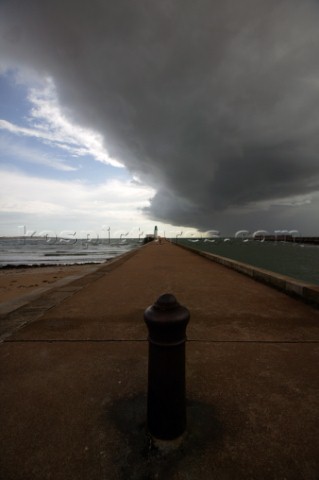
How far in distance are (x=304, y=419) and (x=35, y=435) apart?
1910 mm

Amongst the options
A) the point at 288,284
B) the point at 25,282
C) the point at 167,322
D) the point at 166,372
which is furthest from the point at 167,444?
the point at 25,282

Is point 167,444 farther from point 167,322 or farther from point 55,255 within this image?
point 55,255

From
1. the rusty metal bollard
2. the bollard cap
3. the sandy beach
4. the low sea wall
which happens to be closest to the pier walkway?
the rusty metal bollard

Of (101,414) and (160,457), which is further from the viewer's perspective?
(101,414)

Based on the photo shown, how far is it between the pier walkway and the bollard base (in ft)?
0.11

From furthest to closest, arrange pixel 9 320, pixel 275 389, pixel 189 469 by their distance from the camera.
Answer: pixel 9 320, pixel 275 389, pixel 189 469

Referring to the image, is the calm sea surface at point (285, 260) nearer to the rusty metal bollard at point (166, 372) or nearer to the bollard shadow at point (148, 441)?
the bollard shadow at point (148, 441)

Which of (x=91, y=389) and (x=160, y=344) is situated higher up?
(x=160, y=344)

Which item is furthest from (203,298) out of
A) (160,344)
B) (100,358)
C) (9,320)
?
(160,344)

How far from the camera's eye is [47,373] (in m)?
2.52

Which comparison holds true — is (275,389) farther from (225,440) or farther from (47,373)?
(47,373)

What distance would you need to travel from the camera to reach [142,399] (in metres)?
2.13

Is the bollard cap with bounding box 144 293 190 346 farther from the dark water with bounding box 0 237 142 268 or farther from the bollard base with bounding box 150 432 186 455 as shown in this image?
the dark water with bounding box 0 237 142 268

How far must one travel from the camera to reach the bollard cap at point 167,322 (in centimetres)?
162
